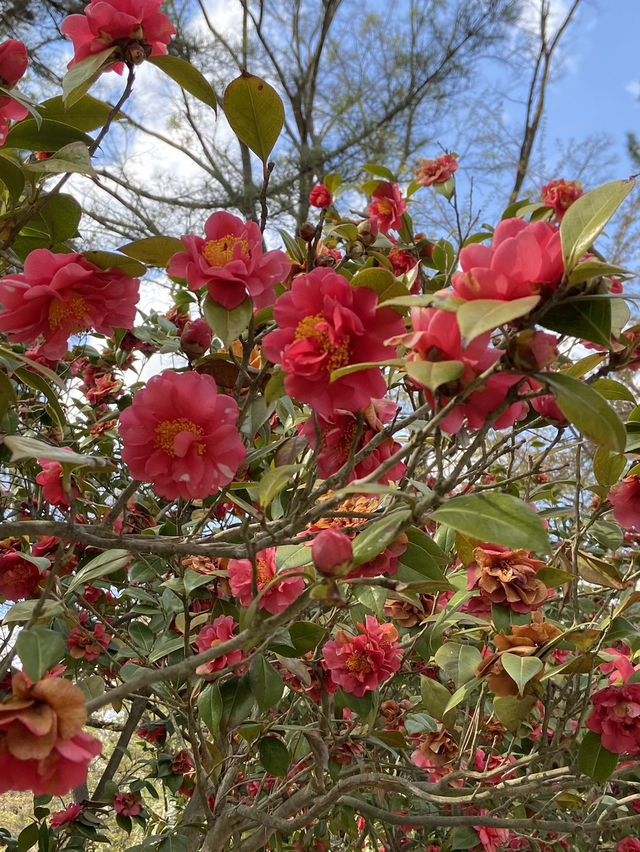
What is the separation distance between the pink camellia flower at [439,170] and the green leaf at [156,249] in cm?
123

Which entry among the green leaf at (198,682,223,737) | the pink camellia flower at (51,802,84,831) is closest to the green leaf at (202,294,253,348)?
the green leaf at (198,682,223,737)

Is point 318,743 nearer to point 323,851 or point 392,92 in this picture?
point 323,851

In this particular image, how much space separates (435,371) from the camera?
1.66ft

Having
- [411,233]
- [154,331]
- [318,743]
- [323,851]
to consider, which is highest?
[411,233]

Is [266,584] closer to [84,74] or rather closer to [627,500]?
[627,500]

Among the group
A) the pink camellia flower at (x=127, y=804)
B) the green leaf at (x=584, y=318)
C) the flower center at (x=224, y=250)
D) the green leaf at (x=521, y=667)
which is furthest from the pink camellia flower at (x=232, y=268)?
the pink camellia flower at (x=127, y=804)

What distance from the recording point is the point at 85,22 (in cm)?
85

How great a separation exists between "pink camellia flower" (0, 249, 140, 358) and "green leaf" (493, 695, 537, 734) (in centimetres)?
76

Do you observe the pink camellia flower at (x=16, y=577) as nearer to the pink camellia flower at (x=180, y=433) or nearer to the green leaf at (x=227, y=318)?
the pink camellia flower at (x=180, y=433)

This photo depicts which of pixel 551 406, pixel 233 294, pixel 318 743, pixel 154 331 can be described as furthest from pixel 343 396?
pixel 154 331

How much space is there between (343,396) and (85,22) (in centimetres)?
61

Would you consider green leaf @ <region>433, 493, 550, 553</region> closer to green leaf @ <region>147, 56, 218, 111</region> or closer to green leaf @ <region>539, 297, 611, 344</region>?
green leaf @ <region>539, 297, 611, 344</region>

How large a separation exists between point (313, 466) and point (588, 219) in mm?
418

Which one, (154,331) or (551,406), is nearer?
(551,406)
